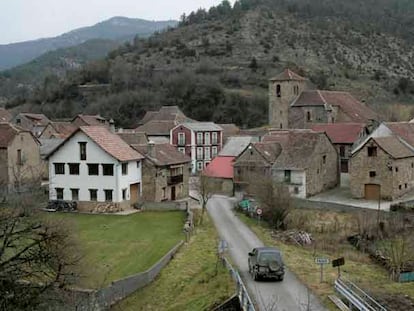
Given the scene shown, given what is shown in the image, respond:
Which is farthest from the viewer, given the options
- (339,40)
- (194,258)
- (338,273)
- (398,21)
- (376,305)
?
(398,21)

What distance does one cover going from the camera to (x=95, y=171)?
45.6 metres

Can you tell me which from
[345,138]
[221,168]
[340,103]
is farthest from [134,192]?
[340,103]

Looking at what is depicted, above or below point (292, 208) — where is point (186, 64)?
above

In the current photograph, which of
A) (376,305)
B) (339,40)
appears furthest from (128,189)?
(339,40)

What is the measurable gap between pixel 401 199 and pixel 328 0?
13210cm

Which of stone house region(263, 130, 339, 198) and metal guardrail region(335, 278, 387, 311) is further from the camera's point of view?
stone house region(263, 130, 339, 198)

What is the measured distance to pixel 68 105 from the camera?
117188 millimetres

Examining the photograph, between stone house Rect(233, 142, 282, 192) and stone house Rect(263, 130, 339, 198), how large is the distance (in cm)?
69

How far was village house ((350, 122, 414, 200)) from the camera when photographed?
45.9 meters

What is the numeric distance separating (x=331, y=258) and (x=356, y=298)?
445 inches

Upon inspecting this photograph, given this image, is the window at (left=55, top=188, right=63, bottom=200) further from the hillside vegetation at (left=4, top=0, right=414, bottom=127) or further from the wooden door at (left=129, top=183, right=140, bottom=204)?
the hillside vegetation at (left=4, top=0, right=414, bottom=127)

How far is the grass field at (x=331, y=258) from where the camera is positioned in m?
23.4

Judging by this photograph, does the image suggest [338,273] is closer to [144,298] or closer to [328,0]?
[144,298]

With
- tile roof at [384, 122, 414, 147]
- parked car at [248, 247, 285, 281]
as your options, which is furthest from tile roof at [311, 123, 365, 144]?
parked car at [248, 247, 285, 281]
